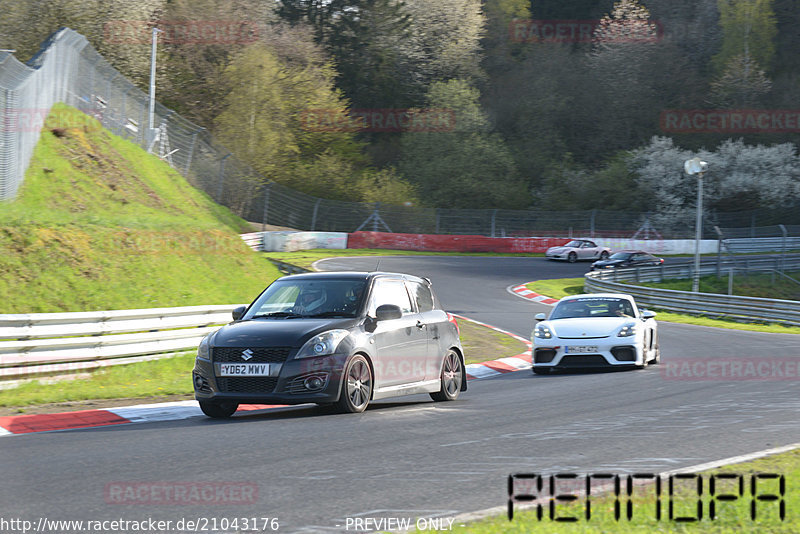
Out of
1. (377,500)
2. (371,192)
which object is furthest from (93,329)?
(371,192)

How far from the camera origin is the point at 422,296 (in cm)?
1238

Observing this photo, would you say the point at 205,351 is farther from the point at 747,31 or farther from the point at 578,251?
the point at 747,31

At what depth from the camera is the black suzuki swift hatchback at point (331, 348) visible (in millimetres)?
9898

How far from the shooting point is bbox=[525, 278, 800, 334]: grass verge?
29.4m

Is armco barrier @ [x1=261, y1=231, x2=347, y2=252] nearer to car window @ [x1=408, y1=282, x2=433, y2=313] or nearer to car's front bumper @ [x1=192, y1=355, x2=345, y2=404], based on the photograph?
car window @ [x1=408, y1=282, x2=433, y2=313]

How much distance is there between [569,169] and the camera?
71.2 m

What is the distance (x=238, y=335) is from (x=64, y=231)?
10.1 metres

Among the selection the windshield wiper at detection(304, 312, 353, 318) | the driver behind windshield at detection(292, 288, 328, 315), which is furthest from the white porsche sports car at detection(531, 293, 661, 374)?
the windshield wiper at detection(304, 312, 353, 318)

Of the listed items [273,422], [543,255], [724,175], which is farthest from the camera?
[724,175]

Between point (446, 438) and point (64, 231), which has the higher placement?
point (64, 231)

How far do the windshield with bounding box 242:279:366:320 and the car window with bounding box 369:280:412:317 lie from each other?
174 millimetres

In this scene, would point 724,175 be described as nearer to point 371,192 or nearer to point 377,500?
point 371,192

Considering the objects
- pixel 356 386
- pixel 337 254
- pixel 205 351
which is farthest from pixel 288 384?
pixel 337 254

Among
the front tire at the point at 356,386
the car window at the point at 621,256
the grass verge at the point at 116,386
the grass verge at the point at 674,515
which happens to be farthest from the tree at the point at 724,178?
the grass verge at the point at 674,515
